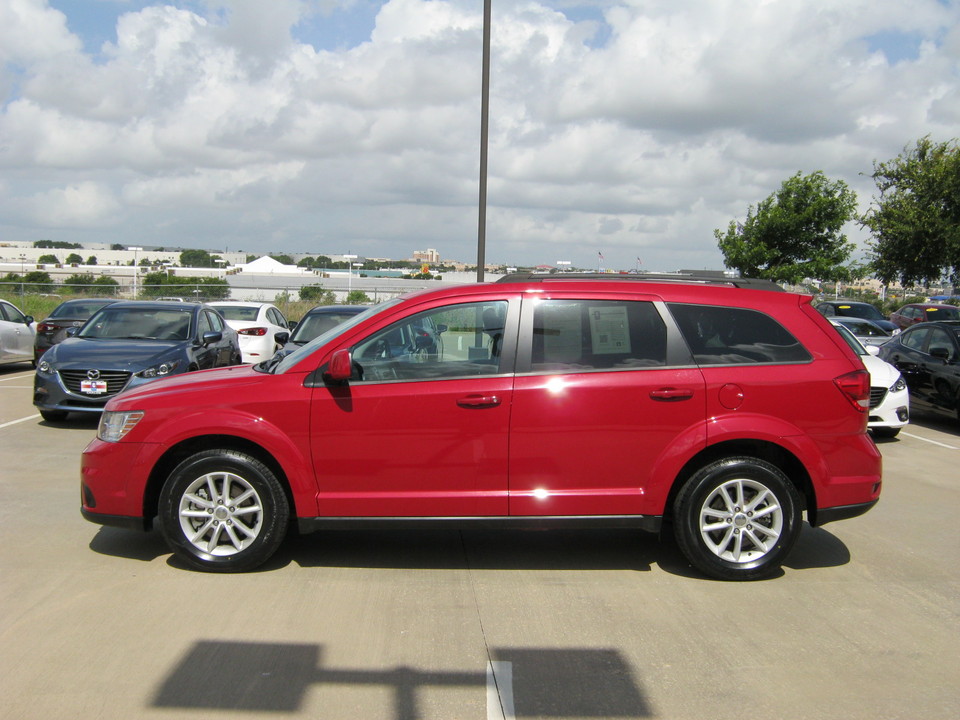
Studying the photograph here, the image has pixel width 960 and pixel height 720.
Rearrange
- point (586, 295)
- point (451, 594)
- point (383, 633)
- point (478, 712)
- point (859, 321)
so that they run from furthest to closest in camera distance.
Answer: point (859, 321)
point (586, 295)
point (451, 594)
point (383, 633)
point (478, 712)

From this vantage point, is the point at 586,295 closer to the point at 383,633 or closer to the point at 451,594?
the point at 451,594

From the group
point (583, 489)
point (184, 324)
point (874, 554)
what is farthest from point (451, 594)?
point (184, 324)

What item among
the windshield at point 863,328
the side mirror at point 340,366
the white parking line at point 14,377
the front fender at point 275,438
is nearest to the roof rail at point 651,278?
the side mirror at point 340,366

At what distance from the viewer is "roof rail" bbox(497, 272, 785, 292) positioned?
604 cm

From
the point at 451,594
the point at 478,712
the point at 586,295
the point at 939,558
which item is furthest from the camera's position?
the point at 939,558

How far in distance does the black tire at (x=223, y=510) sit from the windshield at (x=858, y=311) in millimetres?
22923

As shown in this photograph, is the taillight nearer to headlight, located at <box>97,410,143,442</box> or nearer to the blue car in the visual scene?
headlight, located at <box>97,410,143,442</box>

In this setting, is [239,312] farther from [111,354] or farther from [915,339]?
[915,339]

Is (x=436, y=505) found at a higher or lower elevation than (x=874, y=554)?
higher

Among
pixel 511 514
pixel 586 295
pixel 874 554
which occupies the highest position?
pixel 586 295

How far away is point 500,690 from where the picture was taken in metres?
3.98

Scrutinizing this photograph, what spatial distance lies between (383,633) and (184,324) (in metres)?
8.84

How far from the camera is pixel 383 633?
466 cm

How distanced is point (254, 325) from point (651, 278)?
41.9 feet
